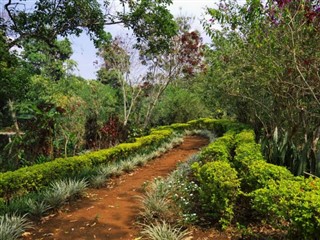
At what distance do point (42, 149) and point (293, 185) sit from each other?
805 centimetres

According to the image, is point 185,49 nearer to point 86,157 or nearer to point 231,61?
point 231,61

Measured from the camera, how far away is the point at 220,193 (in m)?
4.91

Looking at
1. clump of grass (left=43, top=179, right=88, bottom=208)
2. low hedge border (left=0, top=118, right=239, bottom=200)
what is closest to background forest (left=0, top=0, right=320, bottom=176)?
low hedge border (left=0, top=118, right=239, bottom=200)

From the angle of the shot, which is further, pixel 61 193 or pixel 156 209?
pixel 61 193

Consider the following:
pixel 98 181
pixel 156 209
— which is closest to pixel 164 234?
pixel 156 209

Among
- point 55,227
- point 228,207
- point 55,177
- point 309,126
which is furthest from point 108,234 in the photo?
point 309,126

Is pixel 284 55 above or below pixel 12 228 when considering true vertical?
above

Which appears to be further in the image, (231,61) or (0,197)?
(231,61)

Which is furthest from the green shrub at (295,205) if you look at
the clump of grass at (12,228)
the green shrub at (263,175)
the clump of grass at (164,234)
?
the clump of grass at (12,228)

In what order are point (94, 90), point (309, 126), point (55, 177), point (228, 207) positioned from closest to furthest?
point (228, 207) < point (55, 177) < point (309, 126) < point (94, 90)

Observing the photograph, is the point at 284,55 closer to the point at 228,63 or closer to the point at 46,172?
the point at 228,63

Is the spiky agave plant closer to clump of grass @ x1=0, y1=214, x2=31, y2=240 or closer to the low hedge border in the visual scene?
clump of grass @ x1=0, y1=214, x2=31, y2=240

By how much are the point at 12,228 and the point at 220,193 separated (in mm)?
3475

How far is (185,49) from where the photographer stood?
19875mm
